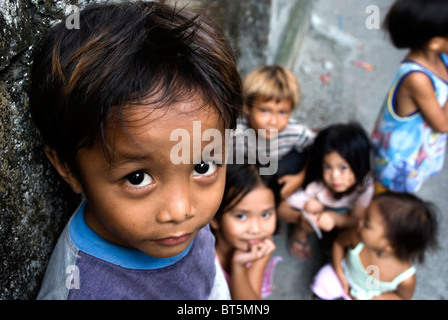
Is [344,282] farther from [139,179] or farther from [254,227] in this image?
[139,179]

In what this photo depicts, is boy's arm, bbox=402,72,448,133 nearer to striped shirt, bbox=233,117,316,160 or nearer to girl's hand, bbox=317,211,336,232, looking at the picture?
striped shirt, bbox=233,117,316,160

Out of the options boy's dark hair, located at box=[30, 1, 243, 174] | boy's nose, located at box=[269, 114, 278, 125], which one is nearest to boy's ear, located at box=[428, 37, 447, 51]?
boy's nose, located at box=[269, 114, 278, 125]

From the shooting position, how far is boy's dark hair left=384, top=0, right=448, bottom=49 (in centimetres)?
220

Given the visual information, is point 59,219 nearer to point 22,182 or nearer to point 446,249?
point 22,182

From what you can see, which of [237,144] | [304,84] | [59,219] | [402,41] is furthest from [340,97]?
[59,219]

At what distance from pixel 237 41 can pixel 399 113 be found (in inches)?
49.3

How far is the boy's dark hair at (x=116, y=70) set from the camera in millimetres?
814

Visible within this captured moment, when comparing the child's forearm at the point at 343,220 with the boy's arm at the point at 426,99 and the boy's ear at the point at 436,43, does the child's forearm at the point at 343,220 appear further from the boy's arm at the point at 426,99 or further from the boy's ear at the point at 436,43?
the boy's ear at the point at 436,43

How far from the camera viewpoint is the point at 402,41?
7.89 feet

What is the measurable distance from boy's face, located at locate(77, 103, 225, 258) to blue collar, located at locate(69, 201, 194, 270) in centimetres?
14

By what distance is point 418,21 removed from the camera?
2.26m

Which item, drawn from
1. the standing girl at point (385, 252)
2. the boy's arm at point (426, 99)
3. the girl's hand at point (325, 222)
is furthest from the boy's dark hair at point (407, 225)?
the boy's arm at point (426, 99)

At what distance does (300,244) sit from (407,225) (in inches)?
29.7

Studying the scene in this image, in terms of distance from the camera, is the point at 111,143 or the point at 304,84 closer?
the point at 111,143
